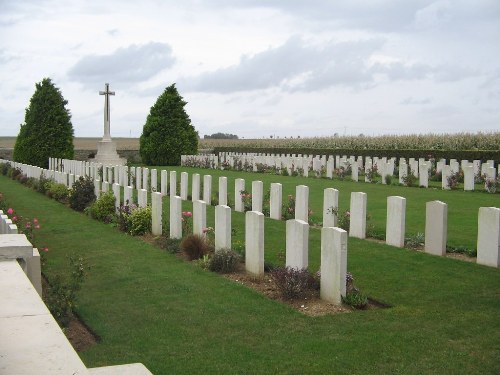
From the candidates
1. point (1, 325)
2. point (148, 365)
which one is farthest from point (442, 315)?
point (1, 325)

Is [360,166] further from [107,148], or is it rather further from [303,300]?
[303,300]

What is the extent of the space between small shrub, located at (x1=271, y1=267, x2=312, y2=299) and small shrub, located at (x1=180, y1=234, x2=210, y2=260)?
2.16 m

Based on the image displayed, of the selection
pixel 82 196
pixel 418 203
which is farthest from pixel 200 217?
pixel 418 203

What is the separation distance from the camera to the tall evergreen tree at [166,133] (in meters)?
34.0

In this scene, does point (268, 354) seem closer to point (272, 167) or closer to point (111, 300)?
point (111, 300)

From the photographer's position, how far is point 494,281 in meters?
6.73

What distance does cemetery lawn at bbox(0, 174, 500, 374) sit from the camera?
448cm

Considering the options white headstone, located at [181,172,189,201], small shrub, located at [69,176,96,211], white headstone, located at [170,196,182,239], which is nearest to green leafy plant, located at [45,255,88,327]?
white headstone, located at [170,196,182,239]

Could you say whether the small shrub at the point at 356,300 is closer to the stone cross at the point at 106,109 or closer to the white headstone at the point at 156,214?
the white headstone at the point at 156,214

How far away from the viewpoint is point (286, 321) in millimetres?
5438

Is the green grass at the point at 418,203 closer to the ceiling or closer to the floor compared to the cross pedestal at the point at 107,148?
closer to the floor

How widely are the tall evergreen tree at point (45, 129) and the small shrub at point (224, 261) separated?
75.6 feet

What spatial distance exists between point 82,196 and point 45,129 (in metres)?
15.7

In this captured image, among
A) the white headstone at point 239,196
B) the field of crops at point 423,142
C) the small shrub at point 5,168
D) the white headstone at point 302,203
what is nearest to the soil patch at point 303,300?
the white headstone at point 302,203
